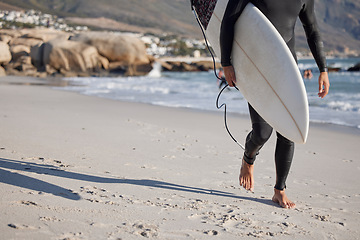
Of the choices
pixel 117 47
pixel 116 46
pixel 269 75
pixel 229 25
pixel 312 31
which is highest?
pixel 229 25

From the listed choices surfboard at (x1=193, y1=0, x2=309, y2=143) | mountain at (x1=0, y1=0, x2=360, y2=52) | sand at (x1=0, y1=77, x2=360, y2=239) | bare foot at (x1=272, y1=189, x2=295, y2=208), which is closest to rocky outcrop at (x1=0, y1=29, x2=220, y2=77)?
sand at (x1=0, y1=77, x2=360, y2=239)

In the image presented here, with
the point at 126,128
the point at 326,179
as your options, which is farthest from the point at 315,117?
the point at 326,179

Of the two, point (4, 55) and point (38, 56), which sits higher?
point (4, 55)

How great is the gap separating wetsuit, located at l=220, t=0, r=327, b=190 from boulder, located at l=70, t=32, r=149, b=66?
27.4 meters

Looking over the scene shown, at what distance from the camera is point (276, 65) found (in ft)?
9.38

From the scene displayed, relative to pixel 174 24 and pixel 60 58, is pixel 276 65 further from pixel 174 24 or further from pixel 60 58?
pixel 174 24

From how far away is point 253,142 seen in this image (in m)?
2.96

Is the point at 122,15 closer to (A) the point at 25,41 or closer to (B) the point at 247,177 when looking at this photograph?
(A) the point at 25,41

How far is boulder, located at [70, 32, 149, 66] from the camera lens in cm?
2959

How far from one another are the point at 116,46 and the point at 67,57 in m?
4.19

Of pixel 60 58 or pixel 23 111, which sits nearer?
pixel 23 111

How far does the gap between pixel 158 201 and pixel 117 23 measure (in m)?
144

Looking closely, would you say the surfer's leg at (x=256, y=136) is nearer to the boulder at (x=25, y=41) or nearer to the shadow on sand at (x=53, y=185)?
the shadow on sand at (x=53, y=185)

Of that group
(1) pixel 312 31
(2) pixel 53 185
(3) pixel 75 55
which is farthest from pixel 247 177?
(3) pixel 75 55
